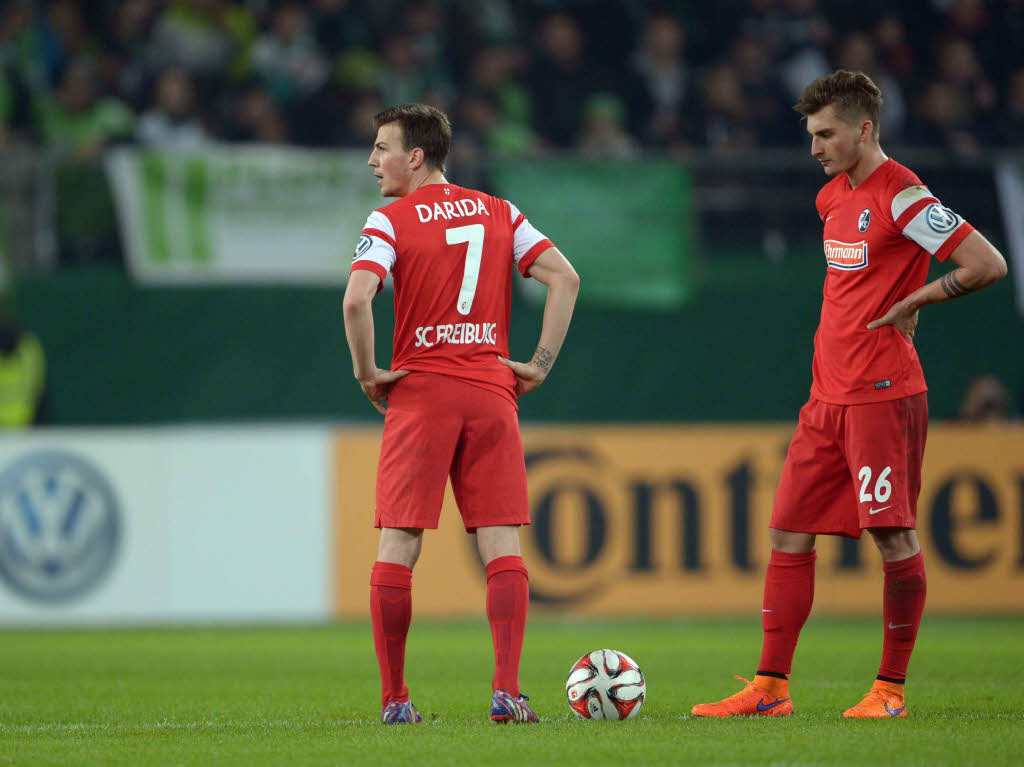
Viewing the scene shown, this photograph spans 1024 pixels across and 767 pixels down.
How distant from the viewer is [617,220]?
11.3 meters

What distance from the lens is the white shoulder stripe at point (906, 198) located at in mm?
5109

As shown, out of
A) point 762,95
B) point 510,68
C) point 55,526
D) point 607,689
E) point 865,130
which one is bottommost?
point 607,689

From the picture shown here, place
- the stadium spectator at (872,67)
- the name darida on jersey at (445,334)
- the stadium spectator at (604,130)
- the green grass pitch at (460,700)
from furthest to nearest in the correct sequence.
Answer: the stadium spectator at (872,67) < the stadium spectator at (604,130) < the name darida on jersey at (445,334) < the green grass pitch at (460,700)

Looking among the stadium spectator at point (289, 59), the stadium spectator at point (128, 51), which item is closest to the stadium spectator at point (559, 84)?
the stadium spectator at point (289, 59)

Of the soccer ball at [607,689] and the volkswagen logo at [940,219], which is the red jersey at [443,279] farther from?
the volkswagen logo at [940,219]

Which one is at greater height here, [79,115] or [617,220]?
[79,115]

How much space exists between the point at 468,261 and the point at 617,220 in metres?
6.30

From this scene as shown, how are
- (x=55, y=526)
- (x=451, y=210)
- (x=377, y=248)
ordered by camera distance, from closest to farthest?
(x=377, y=248)
(x=451, y=210)
(x=55, y=526)

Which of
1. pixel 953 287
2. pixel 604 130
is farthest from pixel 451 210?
pixel 604 130

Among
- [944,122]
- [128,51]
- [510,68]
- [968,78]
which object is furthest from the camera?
[510,68]

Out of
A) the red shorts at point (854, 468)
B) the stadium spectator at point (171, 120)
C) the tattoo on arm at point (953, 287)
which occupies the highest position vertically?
the stadium spectator at point (171, 120)

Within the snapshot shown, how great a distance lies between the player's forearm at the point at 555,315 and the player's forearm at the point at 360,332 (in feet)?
1.98

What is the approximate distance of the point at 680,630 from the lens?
1004cm

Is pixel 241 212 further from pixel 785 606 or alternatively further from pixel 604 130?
pixel 785 606
